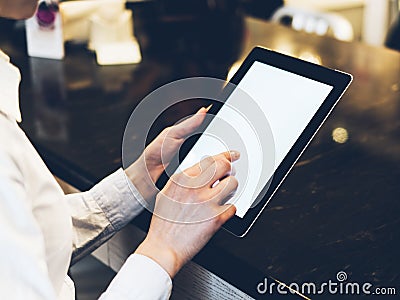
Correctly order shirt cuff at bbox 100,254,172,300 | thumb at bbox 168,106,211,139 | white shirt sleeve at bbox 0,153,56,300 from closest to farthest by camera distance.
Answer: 1. white shirt sleeve at bbox 0,153,56,300
2. shirt cuff at bbox 100,254,172,300
3. thumb at bbox 168,106,211,139

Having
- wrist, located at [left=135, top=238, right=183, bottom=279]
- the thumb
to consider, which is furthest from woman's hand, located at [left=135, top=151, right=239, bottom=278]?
the thumb

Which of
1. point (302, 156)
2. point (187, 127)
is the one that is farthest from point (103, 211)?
point (302, 156)

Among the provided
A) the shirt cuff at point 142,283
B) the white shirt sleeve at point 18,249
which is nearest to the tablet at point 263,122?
the shirt cuff at point 142,283

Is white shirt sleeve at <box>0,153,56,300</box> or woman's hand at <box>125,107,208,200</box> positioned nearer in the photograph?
white shirt sleeve at <box>0,153,56,300</box>

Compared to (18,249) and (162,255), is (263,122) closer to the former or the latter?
(162,255)

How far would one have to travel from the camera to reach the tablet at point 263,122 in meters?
0.91

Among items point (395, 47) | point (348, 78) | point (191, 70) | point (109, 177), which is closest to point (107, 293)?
point (109, 177)

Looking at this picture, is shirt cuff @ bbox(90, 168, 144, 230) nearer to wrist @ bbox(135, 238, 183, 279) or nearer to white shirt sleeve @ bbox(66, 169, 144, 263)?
white shirt sleeve @ bbox(66, 169, 144, 263)

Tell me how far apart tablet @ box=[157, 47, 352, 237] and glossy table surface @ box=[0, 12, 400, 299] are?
8cm

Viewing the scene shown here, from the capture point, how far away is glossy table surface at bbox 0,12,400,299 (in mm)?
924

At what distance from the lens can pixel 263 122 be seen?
95 centimetres

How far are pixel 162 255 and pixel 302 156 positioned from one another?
0.41m

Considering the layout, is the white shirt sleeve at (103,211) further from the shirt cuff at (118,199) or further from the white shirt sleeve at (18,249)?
the white shirt sleeve at (18,249)

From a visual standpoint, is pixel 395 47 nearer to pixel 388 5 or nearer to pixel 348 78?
pixel 348 78
